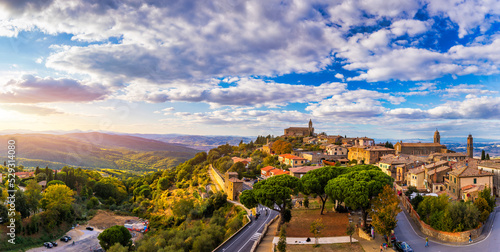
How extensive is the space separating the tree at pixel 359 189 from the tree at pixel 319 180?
2395 millimetres

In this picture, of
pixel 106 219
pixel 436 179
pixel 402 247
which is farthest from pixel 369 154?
pixel 106 219

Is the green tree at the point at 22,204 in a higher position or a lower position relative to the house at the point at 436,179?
lower

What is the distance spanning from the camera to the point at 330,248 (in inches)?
812

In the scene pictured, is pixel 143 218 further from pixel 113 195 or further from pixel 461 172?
pixel 461 172

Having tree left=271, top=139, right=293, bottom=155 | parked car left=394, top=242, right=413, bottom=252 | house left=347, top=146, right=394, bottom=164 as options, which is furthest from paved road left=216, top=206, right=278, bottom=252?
tree left=271, top=139, right=293, bottom=155

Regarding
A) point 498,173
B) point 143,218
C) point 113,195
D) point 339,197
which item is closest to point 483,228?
point 339,197

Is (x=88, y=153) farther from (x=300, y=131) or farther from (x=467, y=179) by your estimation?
(x=467, y=179)

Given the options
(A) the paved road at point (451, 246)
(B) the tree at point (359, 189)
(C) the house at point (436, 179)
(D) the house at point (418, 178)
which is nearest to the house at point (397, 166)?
(D) the house at point (418, 178)

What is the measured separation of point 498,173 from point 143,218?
60120mm

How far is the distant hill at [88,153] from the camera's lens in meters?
111

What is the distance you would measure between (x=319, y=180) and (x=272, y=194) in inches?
353

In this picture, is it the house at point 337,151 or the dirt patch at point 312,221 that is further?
the house at point 337,151

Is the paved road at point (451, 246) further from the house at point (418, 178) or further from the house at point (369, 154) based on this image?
the house at point (369, 154)

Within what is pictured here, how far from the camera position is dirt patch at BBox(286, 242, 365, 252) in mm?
20250
